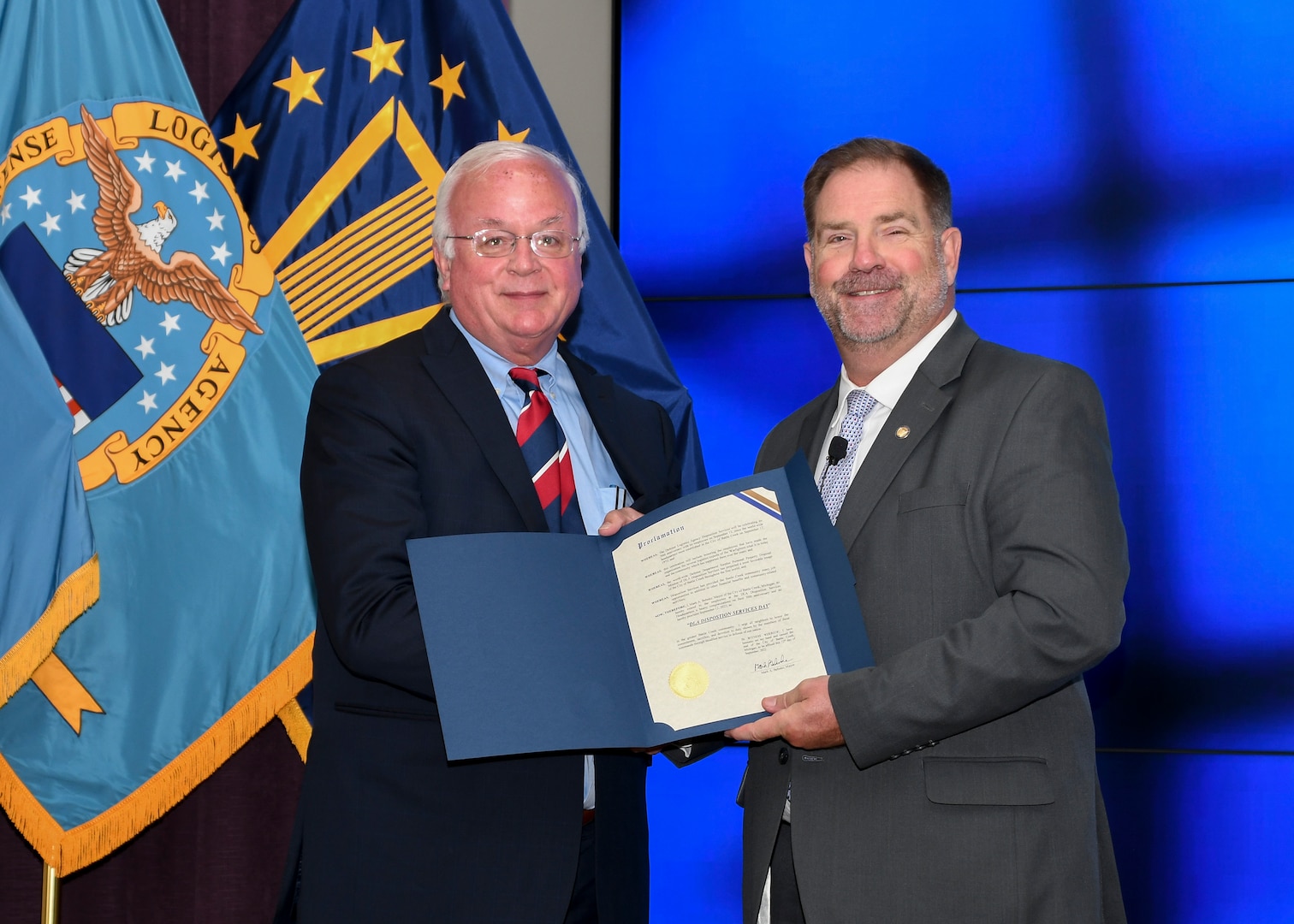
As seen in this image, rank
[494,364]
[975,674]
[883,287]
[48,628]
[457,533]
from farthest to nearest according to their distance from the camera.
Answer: [48,628]
[494,364]
[883,287]
[457,533]
[975,674]

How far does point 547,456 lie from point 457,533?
25 centimetres

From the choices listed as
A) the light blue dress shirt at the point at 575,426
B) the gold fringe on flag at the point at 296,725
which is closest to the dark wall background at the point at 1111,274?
the gold fringe on flag at the point at 296,725

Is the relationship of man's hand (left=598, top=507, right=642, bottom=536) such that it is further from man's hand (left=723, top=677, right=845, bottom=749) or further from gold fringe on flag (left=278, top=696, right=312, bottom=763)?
gold fringe on flag (left=278, top=696, right=312, bottom=763)

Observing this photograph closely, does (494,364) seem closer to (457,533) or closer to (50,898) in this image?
(457,533)

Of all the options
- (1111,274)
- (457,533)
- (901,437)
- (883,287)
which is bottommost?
(457,533)

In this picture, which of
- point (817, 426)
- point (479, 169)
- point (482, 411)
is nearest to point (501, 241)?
point (479, 169)

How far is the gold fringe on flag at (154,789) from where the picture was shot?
9.30 feet

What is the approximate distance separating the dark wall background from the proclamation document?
6.04 ft

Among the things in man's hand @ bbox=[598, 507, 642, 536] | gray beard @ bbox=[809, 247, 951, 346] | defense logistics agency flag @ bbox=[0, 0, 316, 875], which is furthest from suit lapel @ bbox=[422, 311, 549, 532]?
defense logistics agency flag @ bbox=[0, 0, 316, 875]

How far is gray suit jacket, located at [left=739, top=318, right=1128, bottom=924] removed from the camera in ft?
5.83

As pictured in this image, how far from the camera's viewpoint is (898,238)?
2.18 meters

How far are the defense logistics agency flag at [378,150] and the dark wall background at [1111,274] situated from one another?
56 centimetres

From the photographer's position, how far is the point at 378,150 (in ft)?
10.8

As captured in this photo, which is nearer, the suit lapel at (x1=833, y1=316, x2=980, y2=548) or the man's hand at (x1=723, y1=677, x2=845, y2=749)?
the man's hand at (x1=723, y1=677, x2=845, y2=749)
